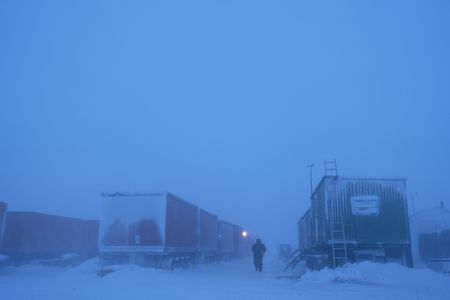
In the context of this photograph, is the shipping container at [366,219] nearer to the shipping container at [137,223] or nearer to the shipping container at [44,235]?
the shipping container at [137,223]

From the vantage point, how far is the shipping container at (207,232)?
2677cm

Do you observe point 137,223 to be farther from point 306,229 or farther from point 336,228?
point 306,229

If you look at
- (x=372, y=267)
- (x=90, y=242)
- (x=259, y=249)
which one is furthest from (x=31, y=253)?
(x=372, y=267)

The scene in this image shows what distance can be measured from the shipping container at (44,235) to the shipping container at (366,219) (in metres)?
17.9

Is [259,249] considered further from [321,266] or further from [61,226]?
[61,226]

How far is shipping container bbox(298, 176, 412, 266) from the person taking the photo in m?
19.3

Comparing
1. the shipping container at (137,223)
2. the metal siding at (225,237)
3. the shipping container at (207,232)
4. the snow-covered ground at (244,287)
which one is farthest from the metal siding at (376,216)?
the metal siding at (225,237)

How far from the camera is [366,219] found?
63.9 feet

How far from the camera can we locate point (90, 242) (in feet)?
109

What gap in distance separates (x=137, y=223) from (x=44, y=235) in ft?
38.5

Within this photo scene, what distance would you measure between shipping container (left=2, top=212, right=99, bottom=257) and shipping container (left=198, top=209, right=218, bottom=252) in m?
9.77

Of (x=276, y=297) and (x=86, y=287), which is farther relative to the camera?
(x=86, y=287)

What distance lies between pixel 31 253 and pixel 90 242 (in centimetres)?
741

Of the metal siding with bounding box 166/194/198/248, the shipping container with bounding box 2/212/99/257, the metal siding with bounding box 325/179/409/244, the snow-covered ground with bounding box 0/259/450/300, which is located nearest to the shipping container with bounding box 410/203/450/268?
the metal siding with bounding box 325/179/409/244
